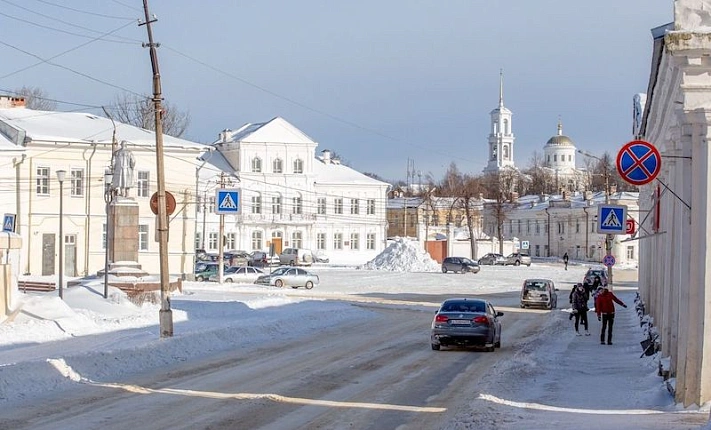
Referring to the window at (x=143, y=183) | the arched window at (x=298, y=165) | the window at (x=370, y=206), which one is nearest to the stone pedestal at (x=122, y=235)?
the window at (x=143, y=183)

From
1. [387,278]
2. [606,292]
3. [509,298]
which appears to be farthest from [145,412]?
[387,278]

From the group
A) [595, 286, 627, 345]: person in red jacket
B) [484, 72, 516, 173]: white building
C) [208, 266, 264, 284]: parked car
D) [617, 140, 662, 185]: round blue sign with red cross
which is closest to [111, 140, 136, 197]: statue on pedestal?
[595, 286, 627, 345]: person in red jacket

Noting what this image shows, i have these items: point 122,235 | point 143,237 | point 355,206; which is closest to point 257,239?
point 355,206

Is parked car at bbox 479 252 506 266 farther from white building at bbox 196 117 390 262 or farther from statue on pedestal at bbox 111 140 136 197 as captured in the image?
statue on pedestal at bbox 111 140 136 197

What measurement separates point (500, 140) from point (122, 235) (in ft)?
507

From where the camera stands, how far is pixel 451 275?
79.9 metres

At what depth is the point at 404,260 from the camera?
86.2 metres

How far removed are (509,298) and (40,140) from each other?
2849 cm

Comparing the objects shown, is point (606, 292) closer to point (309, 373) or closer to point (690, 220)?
point (309, 373)

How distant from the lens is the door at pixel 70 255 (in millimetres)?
60906

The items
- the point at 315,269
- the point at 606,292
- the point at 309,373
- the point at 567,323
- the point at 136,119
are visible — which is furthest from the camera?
the point at 136,119

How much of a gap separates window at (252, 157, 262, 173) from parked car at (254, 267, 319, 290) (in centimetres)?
3516

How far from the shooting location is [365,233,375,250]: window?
344 ft

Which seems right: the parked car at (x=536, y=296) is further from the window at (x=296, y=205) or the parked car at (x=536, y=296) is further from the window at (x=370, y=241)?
the window at (x=370, y=241)
